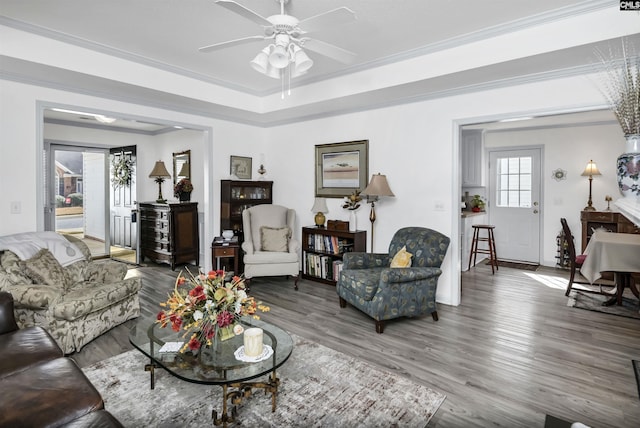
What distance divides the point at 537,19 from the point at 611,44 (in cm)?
58

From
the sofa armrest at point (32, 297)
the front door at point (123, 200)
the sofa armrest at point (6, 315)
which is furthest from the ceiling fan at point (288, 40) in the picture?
the front door at point (123, 200)

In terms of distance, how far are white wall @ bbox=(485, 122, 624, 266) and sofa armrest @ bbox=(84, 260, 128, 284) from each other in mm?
6635

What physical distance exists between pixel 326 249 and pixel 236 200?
1.60 metres

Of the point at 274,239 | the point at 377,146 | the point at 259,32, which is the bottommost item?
the point at 274,239

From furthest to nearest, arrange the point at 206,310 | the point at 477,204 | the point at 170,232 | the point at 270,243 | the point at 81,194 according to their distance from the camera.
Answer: the point at 81,194, the point at 477,204, the point at 170,232, the point at 270,243, the point at 206,310

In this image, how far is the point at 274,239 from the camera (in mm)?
5043

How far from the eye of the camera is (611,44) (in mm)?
2764

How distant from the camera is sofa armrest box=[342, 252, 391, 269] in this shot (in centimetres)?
404

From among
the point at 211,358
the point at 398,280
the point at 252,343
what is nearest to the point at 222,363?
the point at 211,358

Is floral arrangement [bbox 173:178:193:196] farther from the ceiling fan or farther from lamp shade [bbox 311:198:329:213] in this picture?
the ceiling fan

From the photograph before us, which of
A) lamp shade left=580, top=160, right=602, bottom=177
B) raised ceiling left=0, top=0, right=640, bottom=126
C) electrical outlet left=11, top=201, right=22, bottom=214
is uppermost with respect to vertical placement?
raised ceiling left=0, top=0, right=640, bottom=126

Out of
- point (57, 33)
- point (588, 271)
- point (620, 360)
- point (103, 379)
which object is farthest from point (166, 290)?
point (588, 271)

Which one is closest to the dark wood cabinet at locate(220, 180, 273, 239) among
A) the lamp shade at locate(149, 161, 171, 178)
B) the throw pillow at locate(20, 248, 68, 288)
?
the lamp shade at locate(149, 161, 171, 178)

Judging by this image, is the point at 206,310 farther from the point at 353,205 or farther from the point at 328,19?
the point at 353,205
